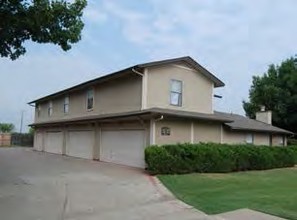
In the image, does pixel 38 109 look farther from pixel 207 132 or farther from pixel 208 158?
pixel 208 158

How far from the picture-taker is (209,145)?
22.6 metres

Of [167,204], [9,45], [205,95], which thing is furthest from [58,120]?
[167,204]

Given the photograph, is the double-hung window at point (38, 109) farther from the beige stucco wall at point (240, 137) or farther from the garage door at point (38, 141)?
the beige stucco wall at point (240, 137)

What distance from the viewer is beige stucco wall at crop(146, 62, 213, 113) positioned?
24.1 m

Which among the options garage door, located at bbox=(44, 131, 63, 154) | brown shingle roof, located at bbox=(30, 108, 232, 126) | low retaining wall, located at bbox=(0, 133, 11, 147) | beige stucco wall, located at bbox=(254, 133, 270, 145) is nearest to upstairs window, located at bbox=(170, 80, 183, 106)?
brown shingle roof, located at bbox=(30, 108, 232, 126)

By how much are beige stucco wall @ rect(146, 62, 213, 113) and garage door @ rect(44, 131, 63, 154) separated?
541 inches

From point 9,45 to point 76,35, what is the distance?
2.20 metres

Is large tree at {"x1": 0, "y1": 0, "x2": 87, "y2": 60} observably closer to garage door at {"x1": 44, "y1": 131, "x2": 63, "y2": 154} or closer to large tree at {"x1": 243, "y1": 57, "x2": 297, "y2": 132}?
garage door at {"x1": 44, "y1": 131, "x2": 63, "y2": 154}

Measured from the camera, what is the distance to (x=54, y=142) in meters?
37.8

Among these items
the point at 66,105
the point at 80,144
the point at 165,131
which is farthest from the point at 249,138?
the point at 66,105

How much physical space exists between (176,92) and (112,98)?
13.7ft

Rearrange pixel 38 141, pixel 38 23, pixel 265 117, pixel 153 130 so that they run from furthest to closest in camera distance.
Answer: pixel 38 141 → pixel 265 117 → pixel 153 130 → pixel 38 23

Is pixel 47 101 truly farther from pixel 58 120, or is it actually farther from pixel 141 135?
pixel 141 135

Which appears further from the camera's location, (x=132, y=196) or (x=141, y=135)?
(x=141, y=135)
